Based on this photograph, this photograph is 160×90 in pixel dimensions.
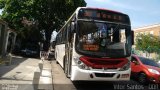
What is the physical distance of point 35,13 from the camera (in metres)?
39.4

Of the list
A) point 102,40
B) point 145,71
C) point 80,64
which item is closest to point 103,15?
point 102,40

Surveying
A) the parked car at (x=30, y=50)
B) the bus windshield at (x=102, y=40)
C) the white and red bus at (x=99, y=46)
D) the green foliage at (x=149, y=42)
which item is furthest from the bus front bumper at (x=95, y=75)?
the green foliage at (x=149, y=42)

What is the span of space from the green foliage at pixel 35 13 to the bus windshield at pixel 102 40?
86.6ft

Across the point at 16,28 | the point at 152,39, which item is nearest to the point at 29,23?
the point at 16,28

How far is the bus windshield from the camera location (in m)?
11.2

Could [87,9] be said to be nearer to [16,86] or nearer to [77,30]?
[77,30]

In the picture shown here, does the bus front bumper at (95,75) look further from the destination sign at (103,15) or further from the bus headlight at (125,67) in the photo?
the destination sign at (103,15)

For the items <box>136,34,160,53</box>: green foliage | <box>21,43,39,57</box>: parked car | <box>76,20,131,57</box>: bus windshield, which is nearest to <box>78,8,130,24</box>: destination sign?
<box>76,20,131,57</box>: bus windshield

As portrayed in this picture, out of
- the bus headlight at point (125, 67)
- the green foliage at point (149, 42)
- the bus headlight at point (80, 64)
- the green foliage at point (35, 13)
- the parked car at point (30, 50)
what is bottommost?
the bus headlight at point (125, 67)

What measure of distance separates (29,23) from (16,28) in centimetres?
198

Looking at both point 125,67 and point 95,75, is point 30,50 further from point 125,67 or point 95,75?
point 95,75

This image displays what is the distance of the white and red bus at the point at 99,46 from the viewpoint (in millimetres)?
11039

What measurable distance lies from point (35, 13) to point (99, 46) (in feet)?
96.8

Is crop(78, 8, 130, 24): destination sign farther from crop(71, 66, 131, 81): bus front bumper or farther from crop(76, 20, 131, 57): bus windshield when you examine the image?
crop(71, 66, 131, 81): bus front bumper
